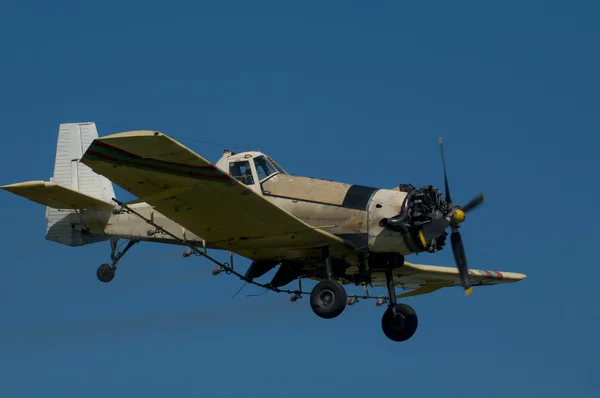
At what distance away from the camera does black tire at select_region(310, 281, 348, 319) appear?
90.5 feet

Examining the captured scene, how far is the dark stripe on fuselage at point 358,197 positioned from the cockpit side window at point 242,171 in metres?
2.34

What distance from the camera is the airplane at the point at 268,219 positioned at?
26625 millimetres

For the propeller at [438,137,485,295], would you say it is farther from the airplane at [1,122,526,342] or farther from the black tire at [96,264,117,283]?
the black tire at [96,264,117,283]

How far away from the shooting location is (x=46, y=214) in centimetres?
3089

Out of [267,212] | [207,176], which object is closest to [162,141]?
[207,176]

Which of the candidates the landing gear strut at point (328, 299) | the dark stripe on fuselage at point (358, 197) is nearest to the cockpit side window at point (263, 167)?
the dark stripe on fuselage at point (358, 197)

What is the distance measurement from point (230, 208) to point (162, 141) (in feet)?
11.4

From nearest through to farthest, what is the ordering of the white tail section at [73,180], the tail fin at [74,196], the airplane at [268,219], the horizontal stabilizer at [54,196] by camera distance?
the airplane at [268,219], the horizontal stabilizer at [54,196], the tail fin at [74,196], the white tail section at [73,180]

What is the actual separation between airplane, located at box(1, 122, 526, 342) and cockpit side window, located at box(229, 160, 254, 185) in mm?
23

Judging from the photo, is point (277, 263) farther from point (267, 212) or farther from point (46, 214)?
point (46, 214)

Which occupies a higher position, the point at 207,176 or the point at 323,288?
the point at 207,176

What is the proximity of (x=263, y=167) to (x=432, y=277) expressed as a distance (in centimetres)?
653

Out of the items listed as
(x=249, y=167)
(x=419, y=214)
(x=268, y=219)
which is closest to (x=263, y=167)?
(x=249, y=167)

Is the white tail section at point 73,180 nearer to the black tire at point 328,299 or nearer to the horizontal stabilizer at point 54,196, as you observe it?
the horizontal stabilizer at point 54,196
